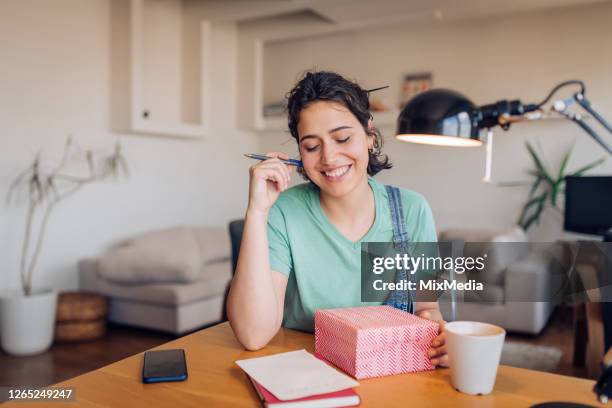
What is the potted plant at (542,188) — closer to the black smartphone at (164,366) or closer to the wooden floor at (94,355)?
the wooden floor at (94,355)

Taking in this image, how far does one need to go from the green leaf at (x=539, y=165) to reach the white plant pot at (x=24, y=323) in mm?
3889

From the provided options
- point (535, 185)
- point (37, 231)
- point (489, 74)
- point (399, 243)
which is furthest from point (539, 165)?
point (37, 231)

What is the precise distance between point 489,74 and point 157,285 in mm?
3399

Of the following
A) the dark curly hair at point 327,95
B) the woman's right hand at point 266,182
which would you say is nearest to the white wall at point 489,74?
the dark curly hair at point 327,95

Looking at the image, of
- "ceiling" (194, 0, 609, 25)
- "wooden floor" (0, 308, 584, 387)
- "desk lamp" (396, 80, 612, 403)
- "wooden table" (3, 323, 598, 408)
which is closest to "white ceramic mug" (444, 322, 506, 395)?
"wooden table" (3, 323, 598, 408)

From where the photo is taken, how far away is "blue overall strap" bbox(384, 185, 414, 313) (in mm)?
1198

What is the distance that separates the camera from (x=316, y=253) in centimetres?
129

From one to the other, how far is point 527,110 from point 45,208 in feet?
11.7

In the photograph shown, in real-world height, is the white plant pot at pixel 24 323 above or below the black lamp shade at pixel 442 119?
below

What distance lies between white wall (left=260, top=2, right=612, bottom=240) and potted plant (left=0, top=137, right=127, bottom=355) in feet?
5.17

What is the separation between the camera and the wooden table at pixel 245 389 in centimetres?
79

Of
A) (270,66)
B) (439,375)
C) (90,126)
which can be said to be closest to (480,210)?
(270,66)

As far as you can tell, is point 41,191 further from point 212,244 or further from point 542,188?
point 542,188

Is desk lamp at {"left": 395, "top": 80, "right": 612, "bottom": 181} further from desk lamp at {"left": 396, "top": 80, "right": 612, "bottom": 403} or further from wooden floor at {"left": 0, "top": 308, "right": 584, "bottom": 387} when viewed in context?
wooden floor at {"left": 0, "top": 308, "right": 584, "bottom": 387}
